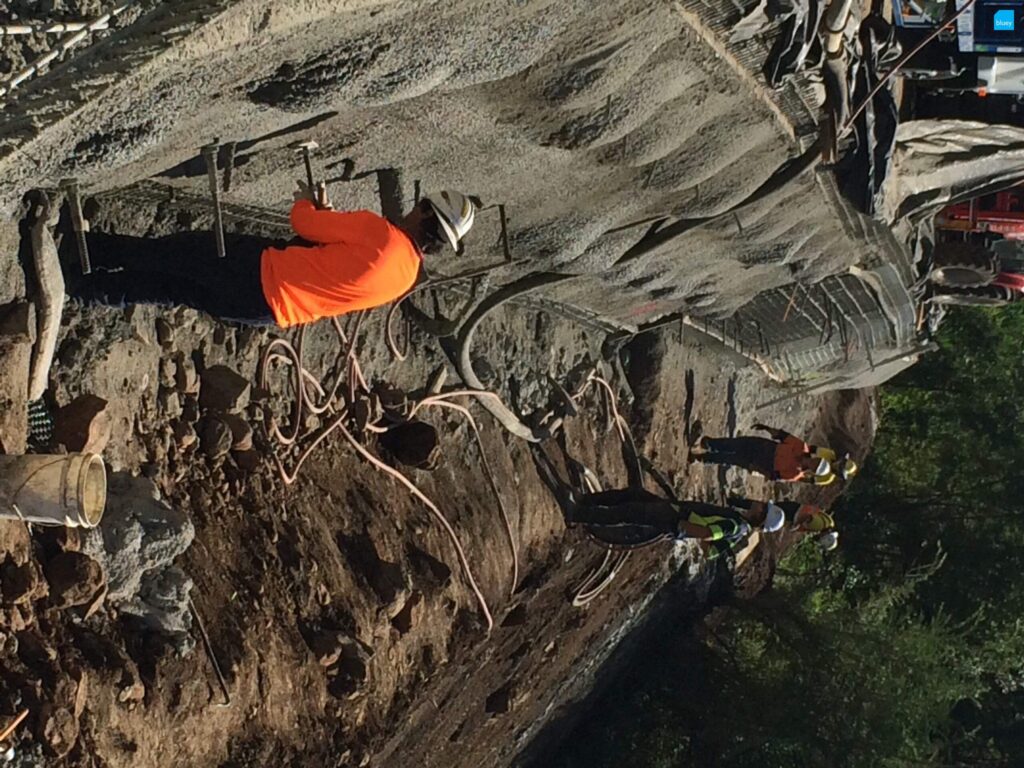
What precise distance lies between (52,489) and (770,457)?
331 inches

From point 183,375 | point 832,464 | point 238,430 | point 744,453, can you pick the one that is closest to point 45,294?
point 183,375

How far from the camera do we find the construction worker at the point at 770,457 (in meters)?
11.1

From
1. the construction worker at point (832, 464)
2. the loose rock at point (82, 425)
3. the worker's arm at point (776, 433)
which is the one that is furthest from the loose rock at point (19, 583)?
the worker's arm at point (776, 433)

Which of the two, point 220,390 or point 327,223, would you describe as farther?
point 220,390

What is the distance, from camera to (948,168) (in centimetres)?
907

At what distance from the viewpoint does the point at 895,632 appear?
14680mm

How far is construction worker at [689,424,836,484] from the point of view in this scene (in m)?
11.1

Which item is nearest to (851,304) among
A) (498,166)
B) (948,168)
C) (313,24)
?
(948,168)

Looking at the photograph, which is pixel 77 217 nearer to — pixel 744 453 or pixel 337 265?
pixel 337 265

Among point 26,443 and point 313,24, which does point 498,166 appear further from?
point 26,443

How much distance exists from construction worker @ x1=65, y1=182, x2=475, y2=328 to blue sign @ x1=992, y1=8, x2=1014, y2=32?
4948 mm

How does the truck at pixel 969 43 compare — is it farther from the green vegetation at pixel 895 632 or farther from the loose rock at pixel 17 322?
the green vegetation at pixel 895 632

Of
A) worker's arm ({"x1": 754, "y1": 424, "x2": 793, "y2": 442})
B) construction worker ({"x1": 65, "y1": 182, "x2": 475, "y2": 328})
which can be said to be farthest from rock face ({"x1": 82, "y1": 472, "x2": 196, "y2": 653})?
worker's arm ({"x1": 754, "y1": 424, "x2": 793, "y2": 442})

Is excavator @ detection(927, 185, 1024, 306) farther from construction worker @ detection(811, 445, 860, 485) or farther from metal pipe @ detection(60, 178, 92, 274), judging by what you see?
metal pipe @ detection(60, 178, 92, 274)
